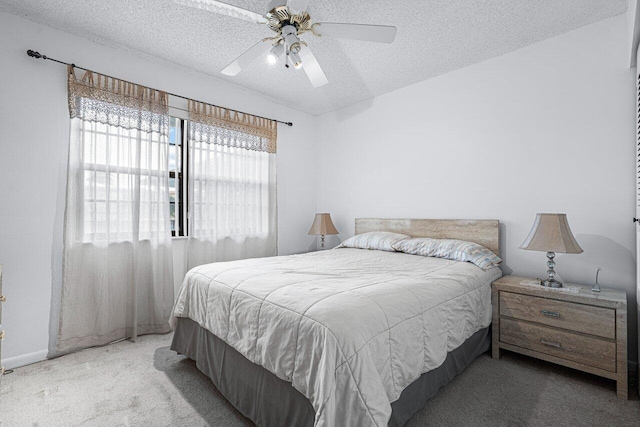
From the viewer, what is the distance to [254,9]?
2.17 meters

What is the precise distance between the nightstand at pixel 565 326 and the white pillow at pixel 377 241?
1071 millimetres

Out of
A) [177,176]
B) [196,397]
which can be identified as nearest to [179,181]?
[177,176]

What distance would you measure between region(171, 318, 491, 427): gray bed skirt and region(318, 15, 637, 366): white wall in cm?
116

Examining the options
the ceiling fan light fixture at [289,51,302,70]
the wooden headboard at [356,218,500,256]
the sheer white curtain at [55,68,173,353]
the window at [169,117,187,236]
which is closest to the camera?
the ceiling fan light fixture at [289,51,302,70]

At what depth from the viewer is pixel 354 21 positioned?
2.37m

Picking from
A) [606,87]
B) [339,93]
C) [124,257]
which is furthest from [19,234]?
[606,87]

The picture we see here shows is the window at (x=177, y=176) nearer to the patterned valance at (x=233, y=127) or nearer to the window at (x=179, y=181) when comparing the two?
the window at (x=179, y=181)

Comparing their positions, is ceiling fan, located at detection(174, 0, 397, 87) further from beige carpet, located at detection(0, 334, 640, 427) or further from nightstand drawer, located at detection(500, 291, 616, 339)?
beige carpet, located at detection(0, 334, 640, 427)

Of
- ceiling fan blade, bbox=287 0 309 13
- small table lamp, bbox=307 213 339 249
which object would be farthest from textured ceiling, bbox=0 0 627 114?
small table lamp, bbox=307 213 339 249

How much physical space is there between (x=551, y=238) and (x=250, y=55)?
2.56m

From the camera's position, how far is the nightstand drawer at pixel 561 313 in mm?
1902

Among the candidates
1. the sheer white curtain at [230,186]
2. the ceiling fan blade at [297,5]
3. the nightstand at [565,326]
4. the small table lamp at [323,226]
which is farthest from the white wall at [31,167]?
the nightstand at [565,326]

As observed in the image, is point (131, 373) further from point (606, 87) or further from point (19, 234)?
point (606, 87)

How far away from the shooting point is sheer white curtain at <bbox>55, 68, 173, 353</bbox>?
2484 mm
